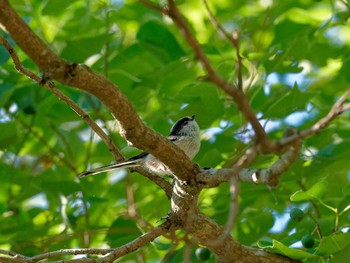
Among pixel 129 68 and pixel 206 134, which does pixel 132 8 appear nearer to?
pixel 129 68

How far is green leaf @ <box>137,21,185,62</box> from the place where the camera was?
5.68 meters

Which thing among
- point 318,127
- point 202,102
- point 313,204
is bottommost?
point 318,127

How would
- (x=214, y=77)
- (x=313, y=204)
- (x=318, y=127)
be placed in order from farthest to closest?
(x=313, y=204)
(x=318, y=127)
(x=214, y=77)

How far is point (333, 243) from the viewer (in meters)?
4.06

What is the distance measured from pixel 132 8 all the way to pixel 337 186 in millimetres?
2595

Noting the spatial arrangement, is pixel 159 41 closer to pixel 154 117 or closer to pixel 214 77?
pixel 154 117

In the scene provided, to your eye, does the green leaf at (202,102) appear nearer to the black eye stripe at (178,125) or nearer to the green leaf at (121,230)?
the black eye stripe at (178,125)

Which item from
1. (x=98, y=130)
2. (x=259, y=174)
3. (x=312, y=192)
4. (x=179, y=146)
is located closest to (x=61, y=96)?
(x=98, y=130)

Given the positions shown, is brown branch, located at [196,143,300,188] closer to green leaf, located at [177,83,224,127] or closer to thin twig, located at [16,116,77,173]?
green leaf, located at [177,83,224,127]

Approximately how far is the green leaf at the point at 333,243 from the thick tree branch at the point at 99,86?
36.3 inches

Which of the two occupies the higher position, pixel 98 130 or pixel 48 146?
pixel 48 146

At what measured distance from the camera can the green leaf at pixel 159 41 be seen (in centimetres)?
568

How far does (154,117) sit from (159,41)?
67 cm

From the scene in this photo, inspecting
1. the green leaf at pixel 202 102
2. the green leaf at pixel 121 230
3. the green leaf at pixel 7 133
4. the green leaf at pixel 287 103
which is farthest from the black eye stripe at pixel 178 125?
the green leaf at pixel 7 133
